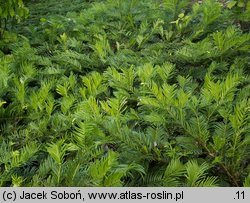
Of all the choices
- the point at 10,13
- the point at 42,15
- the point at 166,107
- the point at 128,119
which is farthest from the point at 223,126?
the point at 42,15

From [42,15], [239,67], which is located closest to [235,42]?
[239,67]

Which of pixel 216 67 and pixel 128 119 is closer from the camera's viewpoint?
pixel 128 119

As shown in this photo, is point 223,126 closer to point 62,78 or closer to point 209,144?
point 209,144

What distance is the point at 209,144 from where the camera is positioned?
220cm

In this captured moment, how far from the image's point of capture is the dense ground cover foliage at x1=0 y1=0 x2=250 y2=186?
211 centimetres

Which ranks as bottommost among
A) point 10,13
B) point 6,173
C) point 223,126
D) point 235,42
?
point 6,173

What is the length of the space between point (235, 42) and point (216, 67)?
1.03 feet

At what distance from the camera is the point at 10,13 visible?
147 inches

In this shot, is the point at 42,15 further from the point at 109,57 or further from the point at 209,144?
the point at 209,144

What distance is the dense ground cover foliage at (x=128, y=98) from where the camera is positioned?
2.11m

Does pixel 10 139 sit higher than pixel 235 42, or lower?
lower

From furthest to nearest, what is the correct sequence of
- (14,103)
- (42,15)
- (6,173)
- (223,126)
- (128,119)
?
(42,15) < (14,103) < (128,119) < (223,126) < (6,173)

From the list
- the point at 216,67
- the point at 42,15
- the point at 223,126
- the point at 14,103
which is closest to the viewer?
the point at 223,126

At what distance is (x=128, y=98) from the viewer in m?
2.77
